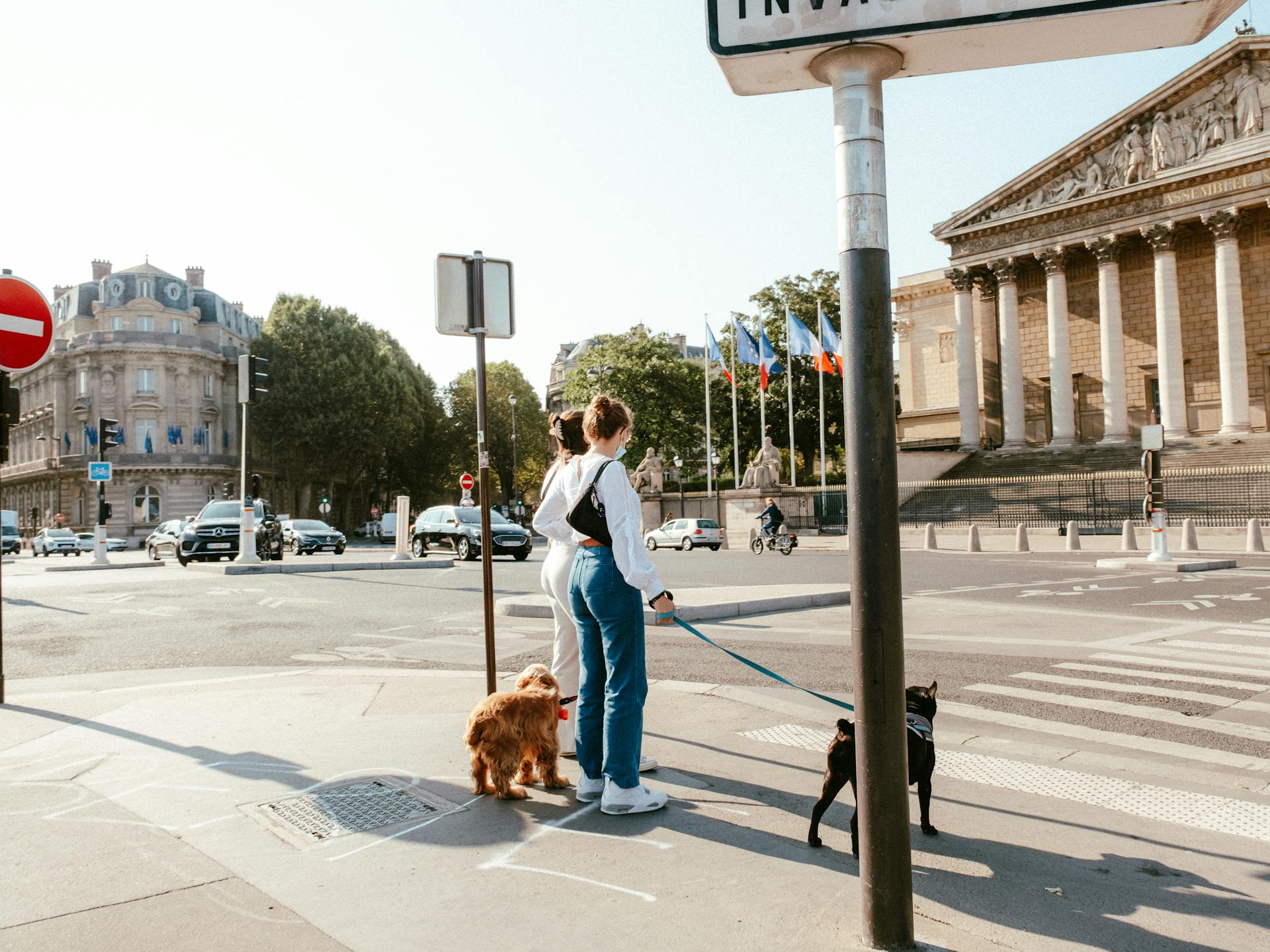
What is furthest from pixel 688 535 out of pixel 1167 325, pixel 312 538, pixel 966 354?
pixel 1167 325

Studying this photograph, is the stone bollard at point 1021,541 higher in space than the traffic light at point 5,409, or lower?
lower

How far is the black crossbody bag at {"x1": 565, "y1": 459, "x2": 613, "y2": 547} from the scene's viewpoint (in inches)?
167

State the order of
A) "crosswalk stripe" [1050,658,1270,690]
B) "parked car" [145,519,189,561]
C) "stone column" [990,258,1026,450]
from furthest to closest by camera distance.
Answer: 1. "stone column" [990,258,1026,450]
2. "parked car" [145,519,189,561]
3. "crosswalk stripe" [1050,658,1270,690]

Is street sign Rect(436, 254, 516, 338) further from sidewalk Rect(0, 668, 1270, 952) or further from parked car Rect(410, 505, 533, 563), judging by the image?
parked car Rect(410, 505, 533, 563)

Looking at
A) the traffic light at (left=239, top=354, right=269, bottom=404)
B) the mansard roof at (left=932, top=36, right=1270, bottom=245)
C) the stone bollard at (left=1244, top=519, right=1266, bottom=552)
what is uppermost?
the mansard roof at (left=932, top=36, right=1270, bottom=245)

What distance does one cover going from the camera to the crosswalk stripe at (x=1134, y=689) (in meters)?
6.76

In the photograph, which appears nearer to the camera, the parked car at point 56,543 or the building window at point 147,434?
the parked car at point 56,543

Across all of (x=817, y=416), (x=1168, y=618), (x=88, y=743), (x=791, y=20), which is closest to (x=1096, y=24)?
(x=791, y=20)

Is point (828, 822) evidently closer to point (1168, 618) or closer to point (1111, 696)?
point (1111, 696)

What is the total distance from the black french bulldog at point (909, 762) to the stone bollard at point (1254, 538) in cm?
2454

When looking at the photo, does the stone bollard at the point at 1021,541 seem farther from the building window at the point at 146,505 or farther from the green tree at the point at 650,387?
the building window at the point at 146,505

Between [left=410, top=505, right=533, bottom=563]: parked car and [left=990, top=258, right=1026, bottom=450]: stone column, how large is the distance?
2650 cm

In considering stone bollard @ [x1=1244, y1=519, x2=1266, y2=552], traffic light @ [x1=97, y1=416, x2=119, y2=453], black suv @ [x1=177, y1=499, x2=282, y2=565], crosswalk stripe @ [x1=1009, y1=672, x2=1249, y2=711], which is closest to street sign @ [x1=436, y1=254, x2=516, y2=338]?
crosswalk stripe @ [x1=1009, y1=672, x2=1249, y2=711]

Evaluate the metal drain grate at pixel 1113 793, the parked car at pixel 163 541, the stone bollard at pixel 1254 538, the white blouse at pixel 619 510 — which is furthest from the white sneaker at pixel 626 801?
the parked car at pixel 163 541
